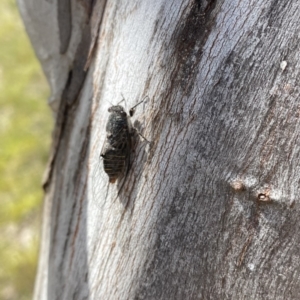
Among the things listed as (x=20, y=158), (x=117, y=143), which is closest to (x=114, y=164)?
(x=117, y=143)

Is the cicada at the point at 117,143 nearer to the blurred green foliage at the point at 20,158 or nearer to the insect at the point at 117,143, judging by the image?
the insect at the point at 117,143

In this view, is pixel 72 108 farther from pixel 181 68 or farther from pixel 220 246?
pixel 220 246

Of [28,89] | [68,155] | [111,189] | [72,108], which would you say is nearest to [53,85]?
[72,108]

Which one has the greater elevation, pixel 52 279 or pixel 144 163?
pixel 144 163

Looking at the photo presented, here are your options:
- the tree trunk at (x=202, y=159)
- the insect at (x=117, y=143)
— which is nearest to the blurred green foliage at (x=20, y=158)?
the tree trunk at (x=202, y=159)

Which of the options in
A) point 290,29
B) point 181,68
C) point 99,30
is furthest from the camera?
point 99,30

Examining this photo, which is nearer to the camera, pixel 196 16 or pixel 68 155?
pixel 196 16
